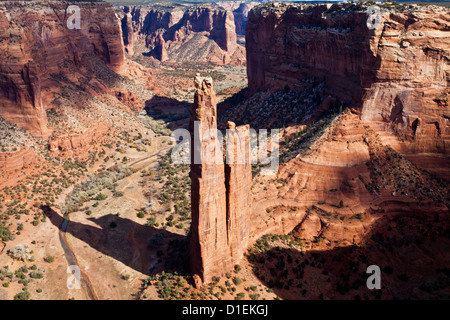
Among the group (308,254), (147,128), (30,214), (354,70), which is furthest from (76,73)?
(308,254)

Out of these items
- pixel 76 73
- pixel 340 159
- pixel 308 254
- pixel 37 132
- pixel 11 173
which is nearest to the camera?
pixel 308 254

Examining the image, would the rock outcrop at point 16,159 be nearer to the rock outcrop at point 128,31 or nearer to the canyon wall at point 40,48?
the canyon wall at point 40,48

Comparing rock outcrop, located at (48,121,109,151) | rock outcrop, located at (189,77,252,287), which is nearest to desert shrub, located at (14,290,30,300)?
rock outcrop, located at (189,77,252,287)

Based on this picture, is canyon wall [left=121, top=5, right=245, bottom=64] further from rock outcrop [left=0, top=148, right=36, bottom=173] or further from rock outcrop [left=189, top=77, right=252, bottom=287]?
rock outcrop [left=189, top=77, right=252, bottom=287]

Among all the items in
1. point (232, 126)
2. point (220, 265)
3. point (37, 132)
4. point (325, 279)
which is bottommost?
point (325, 279)

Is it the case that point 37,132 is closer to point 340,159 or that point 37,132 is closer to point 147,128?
point 147,128

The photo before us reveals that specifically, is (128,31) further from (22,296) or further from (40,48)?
(22,296)
